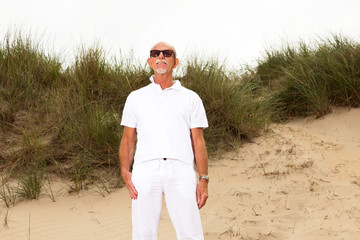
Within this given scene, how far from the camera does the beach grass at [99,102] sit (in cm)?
574

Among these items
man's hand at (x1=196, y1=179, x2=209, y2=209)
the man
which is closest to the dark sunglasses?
the man

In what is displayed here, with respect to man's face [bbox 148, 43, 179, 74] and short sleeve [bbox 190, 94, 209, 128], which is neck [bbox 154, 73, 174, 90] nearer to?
man's face [bbox 148, 43, 179, 74]

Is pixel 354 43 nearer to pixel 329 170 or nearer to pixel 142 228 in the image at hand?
pixel 329 170

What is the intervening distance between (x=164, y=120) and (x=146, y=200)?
514 millimetres

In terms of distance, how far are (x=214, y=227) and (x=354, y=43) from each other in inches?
228

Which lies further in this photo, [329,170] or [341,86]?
[341,86]

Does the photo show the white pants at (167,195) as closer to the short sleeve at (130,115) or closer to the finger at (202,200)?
the finger at (202,200)

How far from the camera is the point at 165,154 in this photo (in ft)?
8.10

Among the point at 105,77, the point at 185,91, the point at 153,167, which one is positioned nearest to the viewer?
the point at 153,167

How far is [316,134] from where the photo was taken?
7.32m

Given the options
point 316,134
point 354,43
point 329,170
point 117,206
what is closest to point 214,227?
point 117,206

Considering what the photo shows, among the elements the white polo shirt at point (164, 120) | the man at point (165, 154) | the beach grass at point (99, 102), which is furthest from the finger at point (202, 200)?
the beach grass at point (99, 102)

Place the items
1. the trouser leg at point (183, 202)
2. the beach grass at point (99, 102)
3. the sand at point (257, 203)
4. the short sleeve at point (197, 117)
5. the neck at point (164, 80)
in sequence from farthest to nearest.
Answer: the beach grass at point (99, 102) < the sand at point (257, 203) < the neck at point (164, 80) < the short sleeve at point (197, 117) < the trouser leg at point (183, 202)

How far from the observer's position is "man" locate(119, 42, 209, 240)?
2.43m
